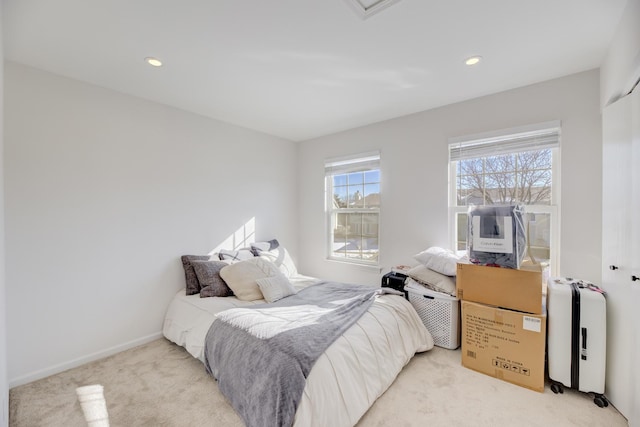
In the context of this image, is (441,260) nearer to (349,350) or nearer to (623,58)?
(349,350)

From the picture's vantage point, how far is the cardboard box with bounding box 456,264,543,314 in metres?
1.97

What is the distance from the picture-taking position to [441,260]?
2.57 metres

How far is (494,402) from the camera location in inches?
70.6

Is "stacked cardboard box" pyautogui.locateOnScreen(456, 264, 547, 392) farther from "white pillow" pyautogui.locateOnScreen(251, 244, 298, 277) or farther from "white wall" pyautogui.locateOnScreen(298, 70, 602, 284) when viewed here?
"white pillow" pyautogui.locateOnScreen(251, 244, 298, 277)

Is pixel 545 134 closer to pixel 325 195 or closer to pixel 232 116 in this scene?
pixel 325 195

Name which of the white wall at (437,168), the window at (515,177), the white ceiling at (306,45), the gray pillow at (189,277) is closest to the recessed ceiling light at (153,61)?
the white ceiling at (306,45)

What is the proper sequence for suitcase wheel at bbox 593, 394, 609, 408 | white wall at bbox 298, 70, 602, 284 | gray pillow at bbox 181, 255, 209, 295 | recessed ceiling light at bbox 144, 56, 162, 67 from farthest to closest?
gray pillow at bbox 181, 255, 209, 295
white wall at bbox 298, 70, 602, 284
recessed ceiling light at bbox 144, 56, 162, 67
suitcase wheel at bbox 593, 394, 609, 408

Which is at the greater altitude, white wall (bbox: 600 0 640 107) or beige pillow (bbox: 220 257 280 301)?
white wall (bbox: 600 0 640 107)

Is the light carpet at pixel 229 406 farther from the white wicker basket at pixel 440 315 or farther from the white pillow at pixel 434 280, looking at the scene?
the white pillow at pixel 434 280

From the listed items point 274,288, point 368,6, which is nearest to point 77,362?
point 274,288

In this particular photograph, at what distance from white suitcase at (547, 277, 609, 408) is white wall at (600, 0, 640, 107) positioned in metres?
1.37

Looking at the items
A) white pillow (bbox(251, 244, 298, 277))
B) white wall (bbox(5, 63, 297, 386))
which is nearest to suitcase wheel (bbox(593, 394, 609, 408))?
white pillow (bbox(251, 244, 298, 277))

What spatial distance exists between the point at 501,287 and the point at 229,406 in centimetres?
216

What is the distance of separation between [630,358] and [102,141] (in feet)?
13.9
